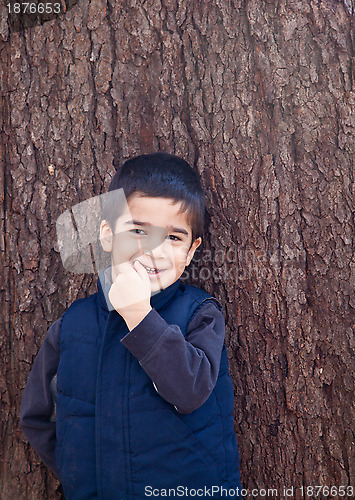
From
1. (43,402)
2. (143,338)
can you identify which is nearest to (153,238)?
(143,338)

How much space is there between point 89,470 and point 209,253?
3.24 ft

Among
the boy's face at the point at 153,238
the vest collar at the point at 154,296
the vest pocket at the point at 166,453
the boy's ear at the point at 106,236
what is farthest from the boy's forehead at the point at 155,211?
the vest pocket at the point at 166,453

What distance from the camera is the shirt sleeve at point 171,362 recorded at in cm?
145

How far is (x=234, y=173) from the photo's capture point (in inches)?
76.8

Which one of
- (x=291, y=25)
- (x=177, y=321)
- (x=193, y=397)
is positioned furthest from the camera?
(x=291, y=25)

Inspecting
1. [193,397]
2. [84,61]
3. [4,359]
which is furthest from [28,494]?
[84,61]

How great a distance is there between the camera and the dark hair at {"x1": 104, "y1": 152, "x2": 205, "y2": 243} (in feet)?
5.52

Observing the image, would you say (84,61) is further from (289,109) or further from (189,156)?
(289,109)

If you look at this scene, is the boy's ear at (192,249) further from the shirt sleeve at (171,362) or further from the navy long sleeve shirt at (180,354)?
the shirt sleeve at (171,362)

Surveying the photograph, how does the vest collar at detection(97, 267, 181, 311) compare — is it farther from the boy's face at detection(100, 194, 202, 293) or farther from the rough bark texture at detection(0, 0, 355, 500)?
the rough bark texture at detection(0, 0, 355, 500)

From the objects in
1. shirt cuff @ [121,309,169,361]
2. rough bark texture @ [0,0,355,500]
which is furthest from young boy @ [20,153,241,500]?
rough bark texture @ [0,0,355,500]

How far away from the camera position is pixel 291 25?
191 centimetres

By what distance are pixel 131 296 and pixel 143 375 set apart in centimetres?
29

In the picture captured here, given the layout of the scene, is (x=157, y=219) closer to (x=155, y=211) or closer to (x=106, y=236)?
(x=155, y=211)
